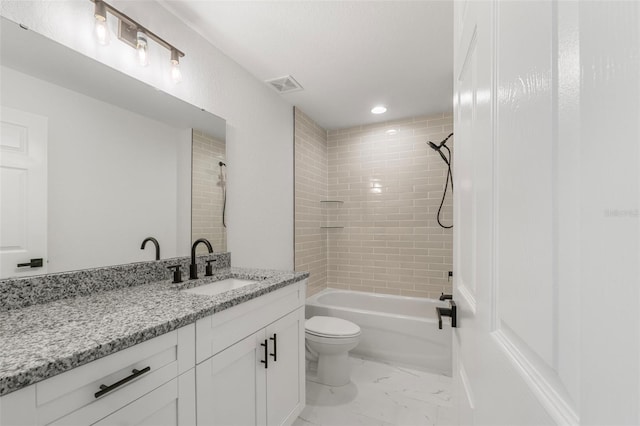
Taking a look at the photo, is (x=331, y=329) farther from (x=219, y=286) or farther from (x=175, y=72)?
(x=175, y=72)

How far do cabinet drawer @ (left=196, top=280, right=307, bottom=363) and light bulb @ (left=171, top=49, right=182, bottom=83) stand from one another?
1369 mm

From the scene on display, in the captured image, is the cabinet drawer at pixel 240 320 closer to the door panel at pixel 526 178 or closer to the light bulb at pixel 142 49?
the door panel at pixel 526 178

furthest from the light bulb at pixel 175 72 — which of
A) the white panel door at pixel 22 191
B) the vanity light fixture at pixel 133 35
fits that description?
the white panel door at pixel 22 191

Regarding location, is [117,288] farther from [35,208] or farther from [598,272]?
[598,272]

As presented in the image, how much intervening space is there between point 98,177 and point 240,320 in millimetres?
964

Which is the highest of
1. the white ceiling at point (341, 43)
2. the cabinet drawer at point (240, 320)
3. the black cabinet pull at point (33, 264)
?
the white ceiling at point (341, 43)

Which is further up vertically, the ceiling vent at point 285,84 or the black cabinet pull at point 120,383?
the ceiling vent at point 285,84

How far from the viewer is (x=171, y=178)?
1.75m

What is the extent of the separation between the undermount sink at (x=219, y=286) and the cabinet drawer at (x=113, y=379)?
0.61 m

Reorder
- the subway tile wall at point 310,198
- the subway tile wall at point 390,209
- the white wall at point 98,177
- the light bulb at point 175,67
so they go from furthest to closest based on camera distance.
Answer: the subway tile wall at point 390,209
the subway tile wall at point 310,198
the light bulb at point 175,67
the white wall at point 98,177

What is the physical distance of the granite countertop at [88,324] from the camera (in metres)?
0.70

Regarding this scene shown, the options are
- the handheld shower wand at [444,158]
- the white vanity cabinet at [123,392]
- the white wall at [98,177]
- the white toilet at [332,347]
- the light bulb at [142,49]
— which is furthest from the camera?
the handheld shower wand at [444,158]

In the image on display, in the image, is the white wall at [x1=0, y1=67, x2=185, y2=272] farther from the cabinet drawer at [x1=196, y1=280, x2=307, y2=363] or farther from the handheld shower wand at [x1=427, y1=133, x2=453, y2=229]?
the handheld shower wand at [x1=427, y1=133, x2=453, y2=229]

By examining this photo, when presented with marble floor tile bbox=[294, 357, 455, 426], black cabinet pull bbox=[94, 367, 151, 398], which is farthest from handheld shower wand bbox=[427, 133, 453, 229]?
black cabinet pull bbox=[94, 367, 151, 398]
